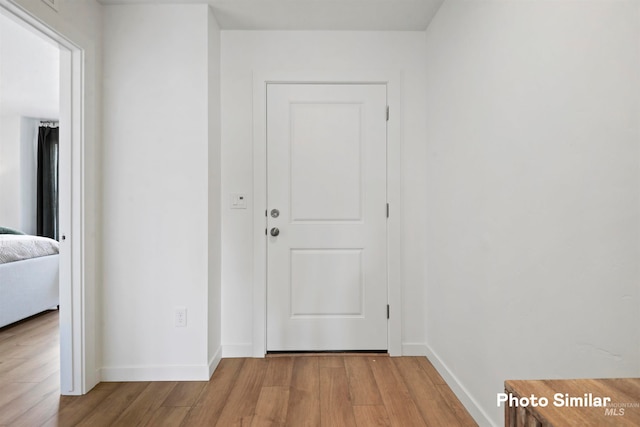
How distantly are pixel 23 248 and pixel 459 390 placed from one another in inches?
155

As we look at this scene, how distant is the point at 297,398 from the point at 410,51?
7.79 feet

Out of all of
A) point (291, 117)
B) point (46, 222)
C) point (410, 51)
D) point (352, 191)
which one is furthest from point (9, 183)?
point (410, 51)

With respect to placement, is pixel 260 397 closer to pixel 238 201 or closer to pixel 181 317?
pixel 181 317

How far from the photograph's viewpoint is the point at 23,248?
11.0ft

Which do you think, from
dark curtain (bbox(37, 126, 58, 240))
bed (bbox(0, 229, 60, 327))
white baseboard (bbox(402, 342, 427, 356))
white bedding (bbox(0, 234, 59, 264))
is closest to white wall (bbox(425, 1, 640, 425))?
white baseboard (bbox(402, 342, 427, 356))

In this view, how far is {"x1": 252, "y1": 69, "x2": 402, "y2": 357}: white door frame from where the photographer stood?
2467 mm

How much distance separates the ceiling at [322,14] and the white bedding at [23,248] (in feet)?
8.19

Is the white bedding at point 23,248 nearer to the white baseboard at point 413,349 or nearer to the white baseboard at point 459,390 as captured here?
the white baseboard at point 413,349

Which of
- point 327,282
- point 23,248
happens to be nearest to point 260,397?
point 327,282

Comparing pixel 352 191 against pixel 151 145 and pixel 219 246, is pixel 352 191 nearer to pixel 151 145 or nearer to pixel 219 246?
pixel 219 246

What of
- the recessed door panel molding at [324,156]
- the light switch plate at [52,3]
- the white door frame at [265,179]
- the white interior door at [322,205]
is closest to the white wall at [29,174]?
the light switch plate at [52,3]

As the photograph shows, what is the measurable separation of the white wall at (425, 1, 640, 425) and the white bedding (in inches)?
148

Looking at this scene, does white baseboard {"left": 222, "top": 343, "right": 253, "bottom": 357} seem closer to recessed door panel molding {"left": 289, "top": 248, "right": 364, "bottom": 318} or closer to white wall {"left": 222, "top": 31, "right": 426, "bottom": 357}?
white wall {"left": 222, "top": 31, "right": 426, "bottom": 357}

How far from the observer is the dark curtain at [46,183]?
521 centimetres
